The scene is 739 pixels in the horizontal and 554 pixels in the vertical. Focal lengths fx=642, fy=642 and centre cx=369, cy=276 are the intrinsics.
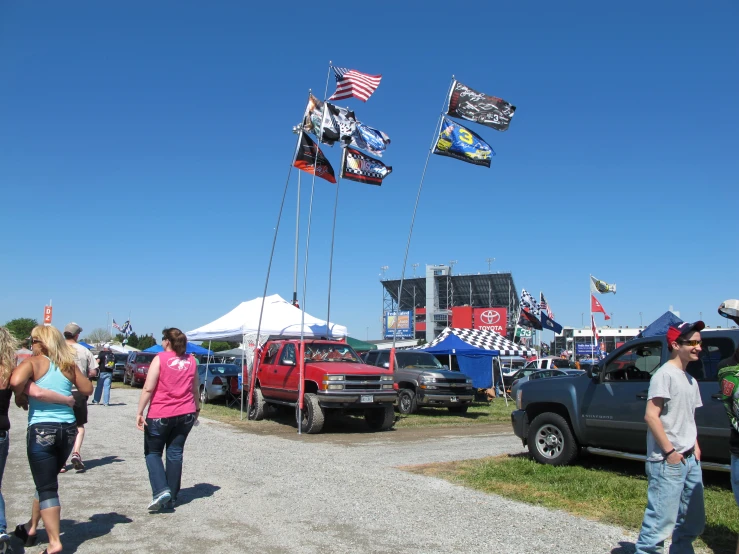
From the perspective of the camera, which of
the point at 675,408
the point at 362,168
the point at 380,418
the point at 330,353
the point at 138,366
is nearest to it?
the point at 675,408

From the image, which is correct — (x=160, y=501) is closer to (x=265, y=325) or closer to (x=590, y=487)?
(x=590, y=487)

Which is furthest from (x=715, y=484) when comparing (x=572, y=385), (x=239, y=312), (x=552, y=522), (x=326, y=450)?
(x=239, y=312)

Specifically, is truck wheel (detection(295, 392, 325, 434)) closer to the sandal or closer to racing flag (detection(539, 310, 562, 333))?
the sandal

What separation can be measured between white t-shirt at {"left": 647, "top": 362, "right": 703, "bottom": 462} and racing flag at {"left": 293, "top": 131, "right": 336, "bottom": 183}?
40.5 ft

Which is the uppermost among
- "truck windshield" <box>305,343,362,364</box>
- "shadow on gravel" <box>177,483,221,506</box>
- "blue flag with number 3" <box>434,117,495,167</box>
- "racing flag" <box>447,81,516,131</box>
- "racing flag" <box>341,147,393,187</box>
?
"racing flag" <box>447,81,516,131</box>

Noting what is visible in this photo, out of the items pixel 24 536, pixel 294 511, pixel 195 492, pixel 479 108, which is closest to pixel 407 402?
pixel 479 108

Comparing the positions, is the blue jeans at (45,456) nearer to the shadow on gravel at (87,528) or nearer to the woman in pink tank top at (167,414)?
the shadow on gravel at (87,528)

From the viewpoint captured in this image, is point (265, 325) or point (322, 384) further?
point (265, 325)

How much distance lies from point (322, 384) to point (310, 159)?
599cm

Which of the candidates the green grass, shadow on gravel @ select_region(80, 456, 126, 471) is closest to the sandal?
shadow on gravel @ select_region(80, 456, 126, 471)

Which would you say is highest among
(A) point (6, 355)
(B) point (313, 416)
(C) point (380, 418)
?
(A) point (6, 355)

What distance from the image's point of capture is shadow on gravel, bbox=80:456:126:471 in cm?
901

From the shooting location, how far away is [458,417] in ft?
58.5

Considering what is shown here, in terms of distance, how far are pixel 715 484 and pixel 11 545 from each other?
7.80 m
